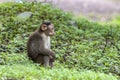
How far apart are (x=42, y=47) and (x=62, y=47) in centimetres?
310

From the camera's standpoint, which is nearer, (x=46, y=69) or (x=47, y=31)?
(x=46, y=69)

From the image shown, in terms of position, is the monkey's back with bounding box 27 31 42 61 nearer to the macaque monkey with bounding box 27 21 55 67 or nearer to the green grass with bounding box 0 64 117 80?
the macaque monkey with bounding box 27 21 55 67

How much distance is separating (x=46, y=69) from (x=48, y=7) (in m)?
7.42

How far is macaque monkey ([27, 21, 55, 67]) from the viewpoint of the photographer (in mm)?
11742

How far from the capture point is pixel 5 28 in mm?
15859

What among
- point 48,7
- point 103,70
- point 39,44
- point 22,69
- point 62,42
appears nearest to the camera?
point 22,69

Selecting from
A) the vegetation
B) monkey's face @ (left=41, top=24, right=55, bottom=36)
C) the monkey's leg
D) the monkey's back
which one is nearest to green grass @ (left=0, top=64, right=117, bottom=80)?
the vegetation

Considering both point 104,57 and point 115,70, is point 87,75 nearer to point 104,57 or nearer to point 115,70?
point 115,70

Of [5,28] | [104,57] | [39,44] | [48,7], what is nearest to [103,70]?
[104,57]

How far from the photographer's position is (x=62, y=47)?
14.8m

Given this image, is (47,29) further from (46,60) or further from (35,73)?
(35,73)

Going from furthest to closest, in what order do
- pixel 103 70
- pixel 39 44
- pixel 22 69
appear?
1. pixel 103 70
2. pixel 39 44
3. pixel 22 69

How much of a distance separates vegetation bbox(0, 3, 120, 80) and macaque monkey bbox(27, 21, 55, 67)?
0.76ft

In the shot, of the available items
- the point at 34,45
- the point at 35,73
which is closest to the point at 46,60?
the point at 34,45
